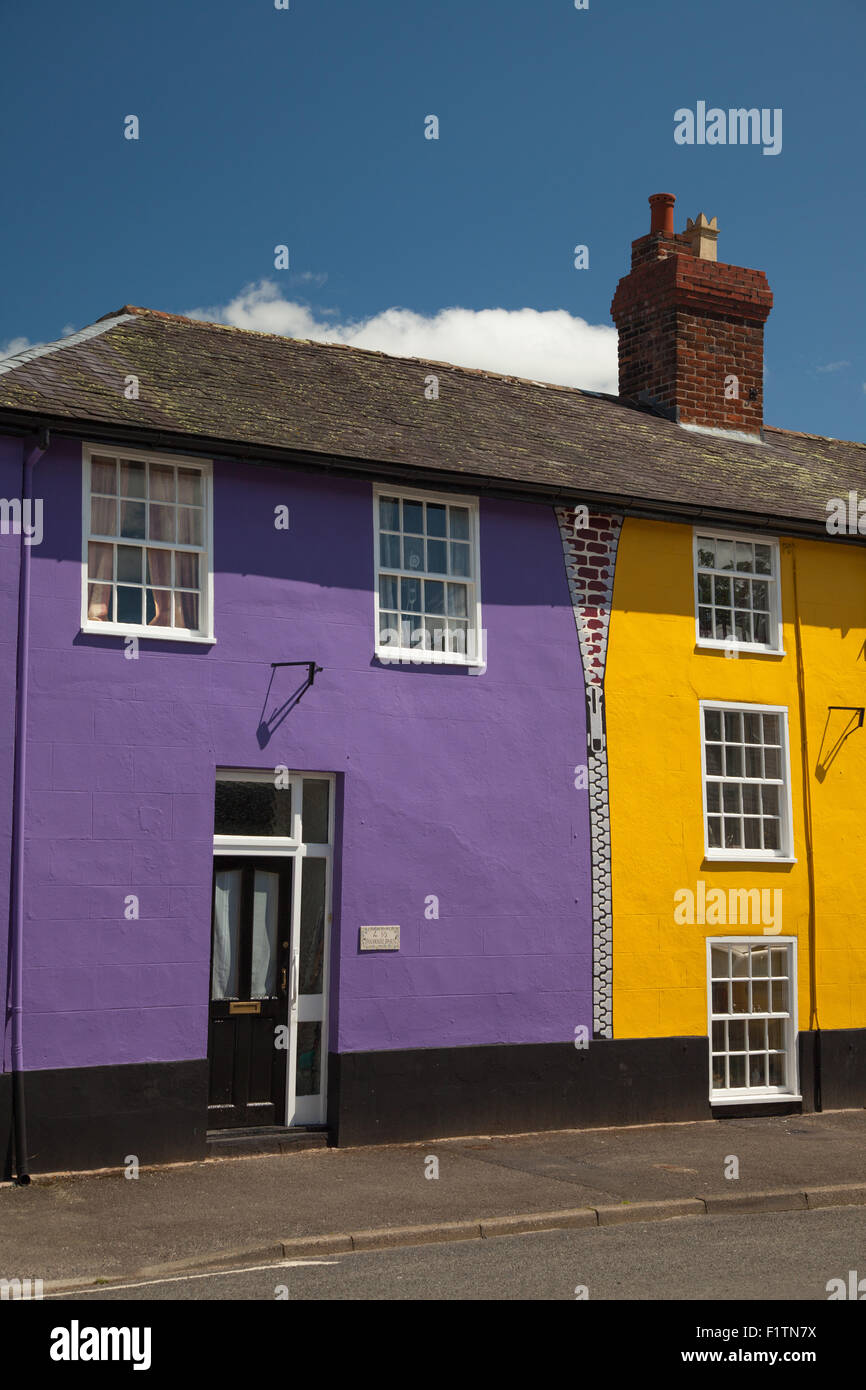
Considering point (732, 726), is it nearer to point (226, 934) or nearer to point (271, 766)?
point (271, 766)

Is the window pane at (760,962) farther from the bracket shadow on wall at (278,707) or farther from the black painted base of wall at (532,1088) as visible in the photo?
the bracket shadow on wall at (278,707)

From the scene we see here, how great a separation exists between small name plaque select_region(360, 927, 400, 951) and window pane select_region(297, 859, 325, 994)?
0.38m

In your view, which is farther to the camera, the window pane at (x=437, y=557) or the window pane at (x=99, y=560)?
the window pane at (x=437, y=557)

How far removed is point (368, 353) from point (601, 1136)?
8.72 meters

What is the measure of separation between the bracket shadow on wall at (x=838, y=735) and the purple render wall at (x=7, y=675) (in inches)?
335

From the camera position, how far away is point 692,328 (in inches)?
723

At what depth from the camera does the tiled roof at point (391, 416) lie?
1284 centimetres

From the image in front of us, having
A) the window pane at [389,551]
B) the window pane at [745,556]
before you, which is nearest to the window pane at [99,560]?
the window pane at [389,551]

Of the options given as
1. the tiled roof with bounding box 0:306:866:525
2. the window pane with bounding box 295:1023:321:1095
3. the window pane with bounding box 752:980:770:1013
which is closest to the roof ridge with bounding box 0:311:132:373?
the tiled roof with bounding box 0:306:866:525

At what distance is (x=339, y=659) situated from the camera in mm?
13281

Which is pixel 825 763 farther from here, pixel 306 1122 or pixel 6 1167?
pixel 6 1167

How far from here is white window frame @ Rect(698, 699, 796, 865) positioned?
49.6 ft

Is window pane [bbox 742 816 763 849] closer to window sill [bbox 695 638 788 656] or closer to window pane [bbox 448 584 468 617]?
window sill [bbox 695 638 788 656]

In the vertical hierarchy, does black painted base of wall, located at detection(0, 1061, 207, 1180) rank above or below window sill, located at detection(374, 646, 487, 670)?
below
